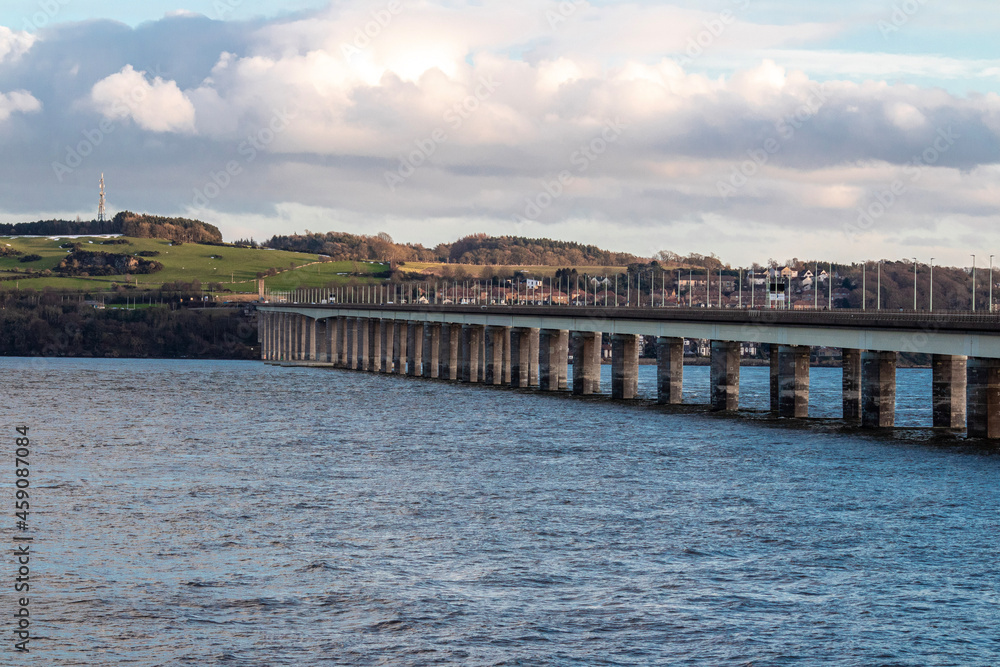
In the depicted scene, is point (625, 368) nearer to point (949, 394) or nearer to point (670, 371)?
point (670, 371)

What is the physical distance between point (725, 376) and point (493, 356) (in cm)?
5555

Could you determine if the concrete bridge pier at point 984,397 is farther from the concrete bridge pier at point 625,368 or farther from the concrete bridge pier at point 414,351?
the concrete bridge pier at point 414,351

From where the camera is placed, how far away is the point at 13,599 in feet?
108

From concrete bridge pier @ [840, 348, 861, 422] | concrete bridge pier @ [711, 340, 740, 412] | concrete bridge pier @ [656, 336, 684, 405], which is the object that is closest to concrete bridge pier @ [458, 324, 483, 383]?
concrete bridge pier @ [656, 336, 684, 405]

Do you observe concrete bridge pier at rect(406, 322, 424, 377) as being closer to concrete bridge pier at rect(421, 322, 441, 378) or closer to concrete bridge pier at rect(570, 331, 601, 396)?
concrete bridge pier at rect(421, 322, 441, 378)

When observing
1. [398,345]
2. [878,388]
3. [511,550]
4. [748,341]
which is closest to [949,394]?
[878,388]

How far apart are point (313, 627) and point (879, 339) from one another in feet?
203

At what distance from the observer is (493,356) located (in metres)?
159

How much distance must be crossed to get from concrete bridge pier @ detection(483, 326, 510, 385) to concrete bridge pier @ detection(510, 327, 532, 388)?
6.23 meters

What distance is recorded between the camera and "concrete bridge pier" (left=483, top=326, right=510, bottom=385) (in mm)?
159375

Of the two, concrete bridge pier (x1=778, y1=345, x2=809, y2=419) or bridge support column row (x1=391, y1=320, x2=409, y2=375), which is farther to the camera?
bridge support column row (x1=391, y1=320, x2=409, y2=375)

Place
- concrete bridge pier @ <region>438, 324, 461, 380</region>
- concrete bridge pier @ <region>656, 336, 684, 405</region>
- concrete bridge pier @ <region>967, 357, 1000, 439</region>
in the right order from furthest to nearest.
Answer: concrete bridge pier @ <region>438, 324, 461, 380</region> → concrete bridge pier @ <region>656, 336, 684, 405</region> → concrete bridge pier @ <region>967, 357, 1000, 439</region>

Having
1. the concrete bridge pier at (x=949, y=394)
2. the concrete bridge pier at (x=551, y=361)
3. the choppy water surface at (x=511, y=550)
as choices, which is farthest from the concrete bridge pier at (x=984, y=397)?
the concrete bridge pier at (x=551, y=361)

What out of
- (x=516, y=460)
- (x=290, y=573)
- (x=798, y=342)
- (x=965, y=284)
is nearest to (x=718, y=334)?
(x=798, y=342)
